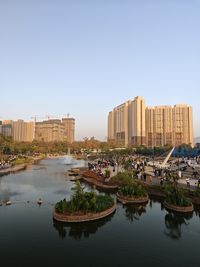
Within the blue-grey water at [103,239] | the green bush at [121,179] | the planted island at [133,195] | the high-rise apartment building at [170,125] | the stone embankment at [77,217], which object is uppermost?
the high-rise apartment building at [170,125]

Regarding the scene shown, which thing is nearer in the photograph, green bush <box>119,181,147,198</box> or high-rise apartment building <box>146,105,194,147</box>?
green bush <box>119,181,147,198</box>

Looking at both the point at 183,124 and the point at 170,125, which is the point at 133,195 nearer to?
the point at 170,125

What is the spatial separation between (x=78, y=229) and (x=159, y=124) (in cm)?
12794

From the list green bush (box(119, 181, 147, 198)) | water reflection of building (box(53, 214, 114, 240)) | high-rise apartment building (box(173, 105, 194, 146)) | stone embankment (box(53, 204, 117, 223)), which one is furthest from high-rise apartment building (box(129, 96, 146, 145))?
water reflection of building (box(53, 214, 114, 240))

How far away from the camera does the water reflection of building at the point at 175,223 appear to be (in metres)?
20.4

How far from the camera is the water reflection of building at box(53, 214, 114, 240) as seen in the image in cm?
2023

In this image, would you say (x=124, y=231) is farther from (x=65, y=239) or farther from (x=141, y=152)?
(x=141, y=152)

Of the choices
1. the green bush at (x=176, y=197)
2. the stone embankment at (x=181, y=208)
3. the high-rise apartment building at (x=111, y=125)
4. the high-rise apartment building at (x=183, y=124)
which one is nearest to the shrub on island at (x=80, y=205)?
the stone embankment at (x=181, y=208)

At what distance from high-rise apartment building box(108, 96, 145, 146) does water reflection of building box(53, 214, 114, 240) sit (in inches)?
4841

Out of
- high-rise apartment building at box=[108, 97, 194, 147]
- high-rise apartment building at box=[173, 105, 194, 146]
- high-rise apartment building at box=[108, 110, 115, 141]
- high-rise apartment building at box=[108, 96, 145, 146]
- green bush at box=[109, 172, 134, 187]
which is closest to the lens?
green bush at box=[109, 172, 134, 187]

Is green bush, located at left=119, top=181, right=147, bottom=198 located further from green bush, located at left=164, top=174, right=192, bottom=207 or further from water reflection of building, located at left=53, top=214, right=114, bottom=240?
water reflection of building, located at left=53, top=214, right=114, bottom=240

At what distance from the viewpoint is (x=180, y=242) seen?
61.5 feet

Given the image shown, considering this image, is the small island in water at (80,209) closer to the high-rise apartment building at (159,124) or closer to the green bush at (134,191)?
the green bush at (134,191)

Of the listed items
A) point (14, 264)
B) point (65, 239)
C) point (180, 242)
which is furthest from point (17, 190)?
point (180, 242)
